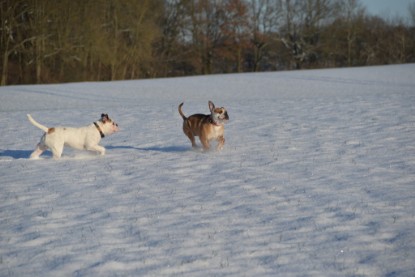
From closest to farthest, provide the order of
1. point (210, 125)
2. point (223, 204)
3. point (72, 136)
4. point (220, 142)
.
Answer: point (223, 204) → point (72, 136) → point (210, 125) → point (220, 142)

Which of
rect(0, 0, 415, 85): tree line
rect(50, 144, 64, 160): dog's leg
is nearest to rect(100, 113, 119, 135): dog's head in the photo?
rect(50, 144, 64, 160): dog's leg

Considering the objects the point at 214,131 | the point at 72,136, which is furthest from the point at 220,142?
the point at 72,136

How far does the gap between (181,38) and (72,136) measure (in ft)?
149

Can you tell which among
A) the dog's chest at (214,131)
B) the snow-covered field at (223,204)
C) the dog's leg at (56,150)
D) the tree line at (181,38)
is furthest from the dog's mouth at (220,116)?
the tree line at (181,38)

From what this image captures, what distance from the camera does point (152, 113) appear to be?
56.5 ft

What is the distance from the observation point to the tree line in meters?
37.5

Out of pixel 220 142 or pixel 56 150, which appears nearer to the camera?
pixel 56 150

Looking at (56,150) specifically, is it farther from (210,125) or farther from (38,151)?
(210,125)

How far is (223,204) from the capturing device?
6.40 m

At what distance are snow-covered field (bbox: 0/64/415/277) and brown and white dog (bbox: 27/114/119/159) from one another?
10.2 inches

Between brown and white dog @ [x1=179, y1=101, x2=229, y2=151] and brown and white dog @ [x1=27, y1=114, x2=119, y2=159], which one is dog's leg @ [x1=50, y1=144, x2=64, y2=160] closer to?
brown and white dog @ [x1=27, y1=114, x2=119, y2=159]

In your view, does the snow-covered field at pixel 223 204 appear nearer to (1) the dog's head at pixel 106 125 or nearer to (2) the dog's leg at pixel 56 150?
(2) the dog's leg at pixel 56 150

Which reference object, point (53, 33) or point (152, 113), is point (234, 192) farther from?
point (53, 33)

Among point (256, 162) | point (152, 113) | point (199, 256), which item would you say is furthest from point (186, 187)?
point (152, 113)
